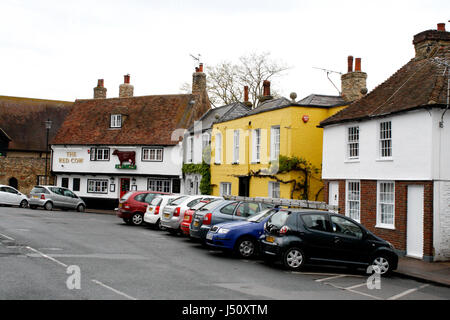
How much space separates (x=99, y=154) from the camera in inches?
1713

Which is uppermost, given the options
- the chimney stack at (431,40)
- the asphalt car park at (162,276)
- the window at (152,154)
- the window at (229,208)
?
the chimney stack at (431,40)

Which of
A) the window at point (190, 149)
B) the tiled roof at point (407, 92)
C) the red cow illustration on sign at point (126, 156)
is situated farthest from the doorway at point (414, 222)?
the red cow illustration on sign at point (126, 156)

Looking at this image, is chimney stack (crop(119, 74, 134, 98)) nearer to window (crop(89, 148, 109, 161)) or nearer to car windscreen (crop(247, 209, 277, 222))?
window (crop(89, 148, 109, 161))

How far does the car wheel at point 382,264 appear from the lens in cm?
1430

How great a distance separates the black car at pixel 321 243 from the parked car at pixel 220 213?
2.83 meters

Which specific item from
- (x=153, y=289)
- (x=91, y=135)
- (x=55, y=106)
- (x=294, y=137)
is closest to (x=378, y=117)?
(x=294, y=137)

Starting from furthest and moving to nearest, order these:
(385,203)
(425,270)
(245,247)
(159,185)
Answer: (159,185) < (385,203) < (245,247) < (425,270)

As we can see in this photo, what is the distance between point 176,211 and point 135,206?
18.8 ft

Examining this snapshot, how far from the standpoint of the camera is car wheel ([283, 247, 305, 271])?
13859 mm

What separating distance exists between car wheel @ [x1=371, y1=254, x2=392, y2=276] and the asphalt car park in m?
0.29

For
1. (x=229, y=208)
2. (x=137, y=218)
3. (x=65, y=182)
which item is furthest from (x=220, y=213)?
(x=65, y=182)

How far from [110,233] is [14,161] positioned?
30928mm

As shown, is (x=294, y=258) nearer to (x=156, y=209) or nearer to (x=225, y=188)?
(x=156, y=209)

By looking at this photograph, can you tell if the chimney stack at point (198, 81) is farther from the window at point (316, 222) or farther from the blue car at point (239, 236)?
the window at point (316, 222)
